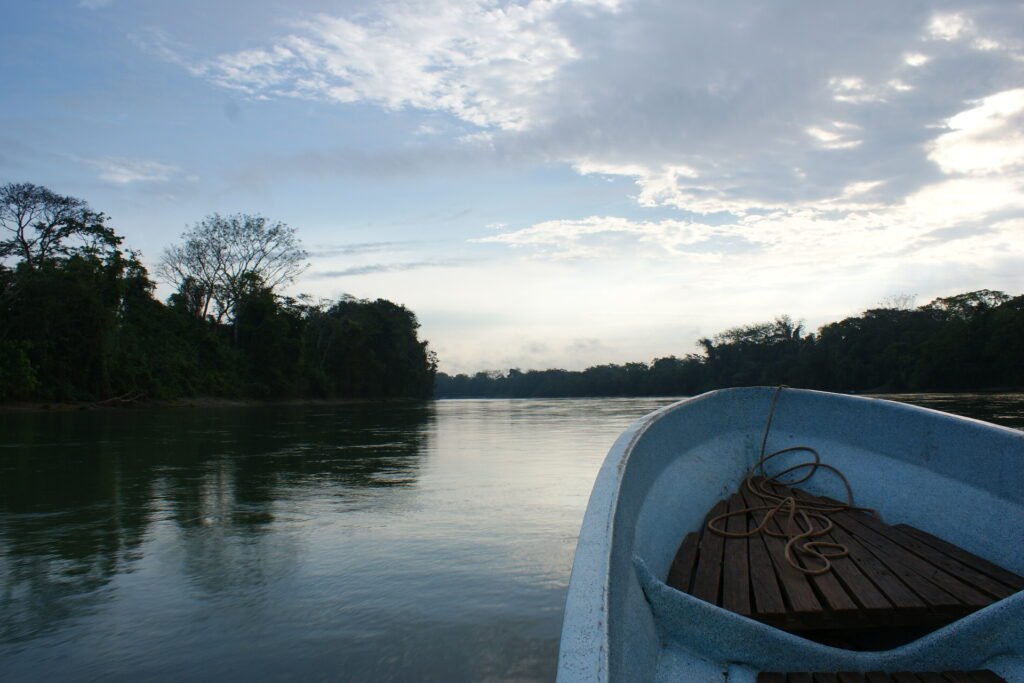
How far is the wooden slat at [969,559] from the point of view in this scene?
97.7 inches

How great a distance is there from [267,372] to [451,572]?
4189 centimetres

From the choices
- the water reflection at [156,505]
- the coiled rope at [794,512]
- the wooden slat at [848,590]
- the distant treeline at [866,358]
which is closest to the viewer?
the wooden slat at [848,590]

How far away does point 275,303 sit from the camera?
43812 mm

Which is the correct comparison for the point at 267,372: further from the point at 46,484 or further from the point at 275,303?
the point at 46,484

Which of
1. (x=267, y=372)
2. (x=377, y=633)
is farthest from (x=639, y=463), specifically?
(x=267, y=372)

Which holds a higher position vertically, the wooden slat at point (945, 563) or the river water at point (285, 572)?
the wooden slat at point (945, 563)

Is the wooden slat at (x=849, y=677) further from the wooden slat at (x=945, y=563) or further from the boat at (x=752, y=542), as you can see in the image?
the wooden slat at (x=945, y=563)

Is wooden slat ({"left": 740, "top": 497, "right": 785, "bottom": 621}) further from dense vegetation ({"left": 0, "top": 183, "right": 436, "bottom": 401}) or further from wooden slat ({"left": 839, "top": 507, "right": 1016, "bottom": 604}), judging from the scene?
dense vegetation ({"left": 0, "top": 183, "right": 436, "bottom": 401})

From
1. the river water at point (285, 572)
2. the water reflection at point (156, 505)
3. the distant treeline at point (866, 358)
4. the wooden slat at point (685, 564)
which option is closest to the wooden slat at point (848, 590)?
the wooden slat at point (685, 564)

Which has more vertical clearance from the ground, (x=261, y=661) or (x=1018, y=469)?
(x=1018, y=469)

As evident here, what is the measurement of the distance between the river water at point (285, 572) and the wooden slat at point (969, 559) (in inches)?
65.6

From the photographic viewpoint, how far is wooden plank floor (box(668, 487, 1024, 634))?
7.08 feet

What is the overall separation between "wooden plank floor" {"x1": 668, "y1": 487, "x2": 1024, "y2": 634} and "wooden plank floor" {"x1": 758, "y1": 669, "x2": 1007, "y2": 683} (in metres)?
0.29

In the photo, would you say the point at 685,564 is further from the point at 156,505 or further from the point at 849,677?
the point at 156,505
